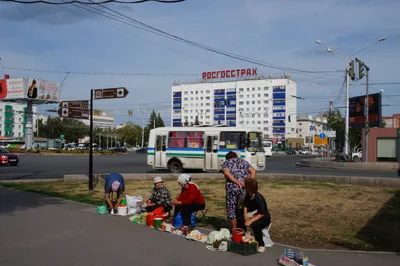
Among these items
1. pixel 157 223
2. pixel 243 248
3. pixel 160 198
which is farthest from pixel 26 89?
pixel 243 248

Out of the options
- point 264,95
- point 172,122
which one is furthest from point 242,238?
point 172,122

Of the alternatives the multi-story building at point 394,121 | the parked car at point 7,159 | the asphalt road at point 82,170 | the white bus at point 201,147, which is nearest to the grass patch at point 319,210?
the white bus at point 201,147

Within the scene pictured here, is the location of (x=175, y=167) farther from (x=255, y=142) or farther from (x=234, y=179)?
(x=234, y=179)

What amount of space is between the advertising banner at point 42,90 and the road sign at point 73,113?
62.1m

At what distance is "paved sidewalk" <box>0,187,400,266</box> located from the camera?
6172 mm

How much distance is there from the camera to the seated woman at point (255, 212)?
6.76 meters

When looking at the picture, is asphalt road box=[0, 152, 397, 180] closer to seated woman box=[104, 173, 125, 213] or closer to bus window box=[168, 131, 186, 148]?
bus window box=[168, 131, 186, 148]

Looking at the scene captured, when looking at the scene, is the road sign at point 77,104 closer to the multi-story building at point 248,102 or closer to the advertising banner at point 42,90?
the advertising banner at point 42,90

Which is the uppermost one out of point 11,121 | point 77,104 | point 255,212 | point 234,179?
point 11,121

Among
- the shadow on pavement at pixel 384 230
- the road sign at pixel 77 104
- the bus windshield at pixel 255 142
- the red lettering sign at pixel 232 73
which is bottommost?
the shadow on pavement at pixel 384 230

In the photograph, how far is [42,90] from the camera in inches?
2913

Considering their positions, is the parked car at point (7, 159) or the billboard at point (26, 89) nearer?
the parked car at point (7, 159)

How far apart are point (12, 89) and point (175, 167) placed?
58.7 metres

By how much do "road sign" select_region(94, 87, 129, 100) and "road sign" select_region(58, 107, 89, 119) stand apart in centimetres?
75
